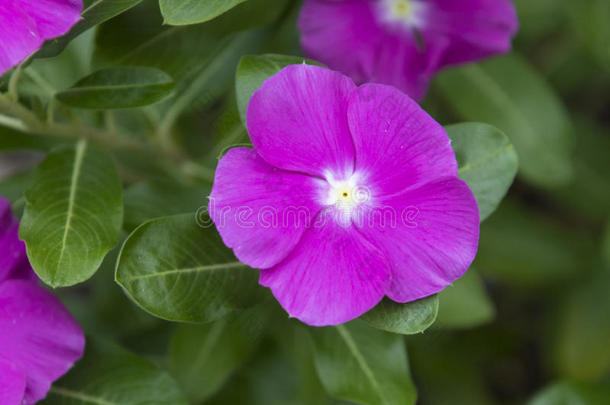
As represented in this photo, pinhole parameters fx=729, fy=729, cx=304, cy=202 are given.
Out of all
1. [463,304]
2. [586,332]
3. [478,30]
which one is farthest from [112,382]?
[586,332]

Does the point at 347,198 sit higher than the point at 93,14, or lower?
lower

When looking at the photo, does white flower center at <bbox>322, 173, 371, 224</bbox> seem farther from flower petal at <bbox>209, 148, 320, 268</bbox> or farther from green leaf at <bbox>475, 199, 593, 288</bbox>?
green leaf at <bbox>475, 199, 593, 288</bbox>

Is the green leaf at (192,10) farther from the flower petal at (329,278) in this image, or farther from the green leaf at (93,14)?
the flower petal at (329,278)

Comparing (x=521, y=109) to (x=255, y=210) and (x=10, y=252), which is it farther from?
(x=10, y=252)

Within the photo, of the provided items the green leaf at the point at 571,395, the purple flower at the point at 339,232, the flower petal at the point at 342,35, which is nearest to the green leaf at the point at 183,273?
the purple flower at the point at 339,232

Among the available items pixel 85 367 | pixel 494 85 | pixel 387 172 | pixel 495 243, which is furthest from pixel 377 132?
pixel 495 243

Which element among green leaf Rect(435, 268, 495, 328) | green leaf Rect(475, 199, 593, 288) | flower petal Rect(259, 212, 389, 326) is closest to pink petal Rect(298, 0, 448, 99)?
green leaf Rect(435, 268, 495, 328)

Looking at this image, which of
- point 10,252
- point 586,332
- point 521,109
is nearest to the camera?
point 10,252
